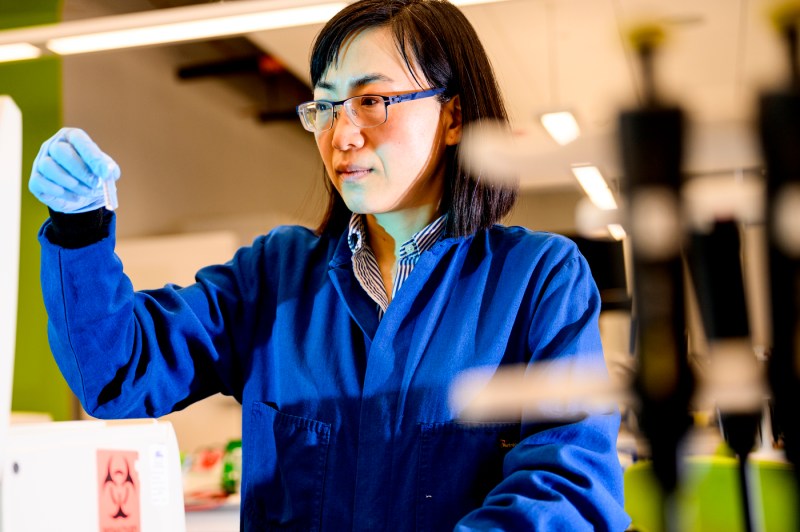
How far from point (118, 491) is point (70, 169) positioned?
1.29 feet

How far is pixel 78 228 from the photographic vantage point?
3.02ft

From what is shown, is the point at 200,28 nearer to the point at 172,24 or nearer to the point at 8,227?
the point at 172,24

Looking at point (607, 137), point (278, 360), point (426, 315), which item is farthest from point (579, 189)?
point (278, 360)

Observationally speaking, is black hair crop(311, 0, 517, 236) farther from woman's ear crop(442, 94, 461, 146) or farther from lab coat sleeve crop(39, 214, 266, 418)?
lab coat sleeve crop(39, 214, 266, 418)

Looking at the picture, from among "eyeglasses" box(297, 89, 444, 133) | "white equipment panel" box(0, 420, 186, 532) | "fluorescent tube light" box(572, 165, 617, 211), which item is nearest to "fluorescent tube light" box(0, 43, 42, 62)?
"eyeglasses" box(297, 89, 444, 133)

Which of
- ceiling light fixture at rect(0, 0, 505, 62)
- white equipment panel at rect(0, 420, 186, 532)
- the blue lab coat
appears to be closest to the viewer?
white equipment panel at rect(0, 420, 186, 532)

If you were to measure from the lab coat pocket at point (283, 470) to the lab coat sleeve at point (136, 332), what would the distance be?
11 centimetres

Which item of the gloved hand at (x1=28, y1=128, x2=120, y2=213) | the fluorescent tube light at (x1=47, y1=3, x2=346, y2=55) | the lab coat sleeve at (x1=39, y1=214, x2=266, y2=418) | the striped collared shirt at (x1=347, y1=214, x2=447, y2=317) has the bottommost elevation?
the lab coat sleeve at (x1=39, y1=214, x2=266, y2=418)

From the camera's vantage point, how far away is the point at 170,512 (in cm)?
97

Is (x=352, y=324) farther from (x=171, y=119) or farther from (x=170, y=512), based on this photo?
(x=171, y=119)

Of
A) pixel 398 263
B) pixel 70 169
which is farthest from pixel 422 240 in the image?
pixel 70 169

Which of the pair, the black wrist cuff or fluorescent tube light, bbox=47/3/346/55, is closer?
the black wrist cuff

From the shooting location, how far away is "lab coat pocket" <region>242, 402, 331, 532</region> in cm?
106

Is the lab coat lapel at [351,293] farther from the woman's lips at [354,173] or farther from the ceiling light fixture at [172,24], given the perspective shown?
the ceiling light fixture at [172,24]
